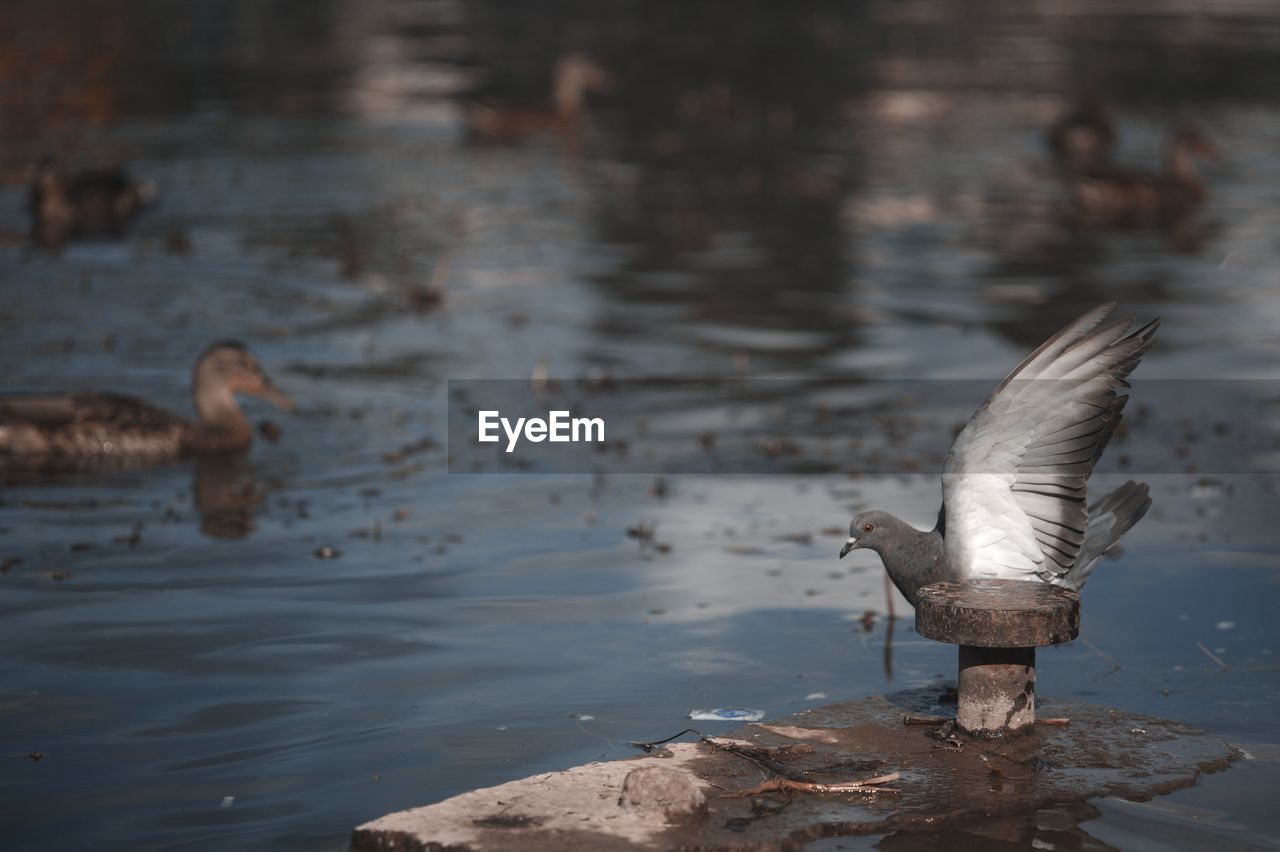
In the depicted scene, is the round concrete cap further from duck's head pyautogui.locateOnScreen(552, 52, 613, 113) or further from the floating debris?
duck's head pyautogui.locateOnScreen(552, 52, 613, 113)

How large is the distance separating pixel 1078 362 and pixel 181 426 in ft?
Answer: 26.4

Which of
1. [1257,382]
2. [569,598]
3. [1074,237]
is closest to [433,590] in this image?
[569,598]

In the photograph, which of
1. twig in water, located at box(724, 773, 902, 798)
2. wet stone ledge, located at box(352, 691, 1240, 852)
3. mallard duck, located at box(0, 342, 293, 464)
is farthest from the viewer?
mallard duck, located at box(0, 342, 293, 464)

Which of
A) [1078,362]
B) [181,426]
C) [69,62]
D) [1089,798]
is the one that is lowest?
[1089,798]

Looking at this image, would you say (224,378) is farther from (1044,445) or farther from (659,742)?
(1044,445)

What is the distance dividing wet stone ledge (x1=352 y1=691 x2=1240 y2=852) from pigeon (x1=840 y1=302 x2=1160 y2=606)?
678 mm

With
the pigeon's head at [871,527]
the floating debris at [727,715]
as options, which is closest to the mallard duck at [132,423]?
the floating debris at [727,715]

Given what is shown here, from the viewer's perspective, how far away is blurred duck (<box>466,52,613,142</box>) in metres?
30.0

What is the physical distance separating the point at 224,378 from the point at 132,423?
80 cm

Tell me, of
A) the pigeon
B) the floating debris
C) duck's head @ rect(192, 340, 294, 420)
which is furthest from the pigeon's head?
duck's head @ rect(192, 340, 294, 420)

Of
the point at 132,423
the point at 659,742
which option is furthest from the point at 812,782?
the point at 132,423

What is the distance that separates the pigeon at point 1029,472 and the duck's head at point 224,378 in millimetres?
6943

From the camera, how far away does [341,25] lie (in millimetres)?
50688

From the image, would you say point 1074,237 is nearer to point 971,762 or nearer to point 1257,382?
point 1257,382
